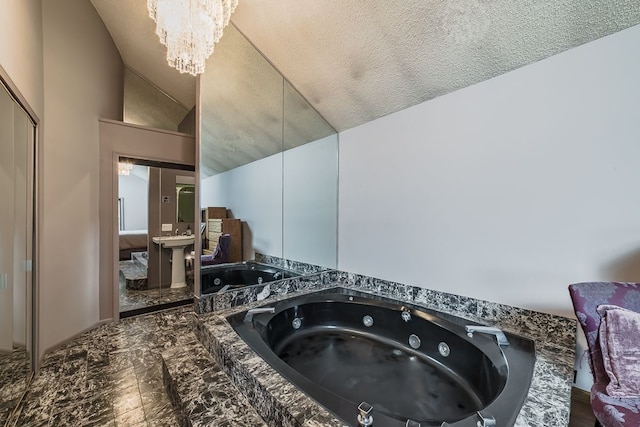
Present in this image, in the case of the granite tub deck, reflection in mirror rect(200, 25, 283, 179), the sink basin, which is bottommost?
the granite tub deck

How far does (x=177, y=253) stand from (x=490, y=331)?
3.57 meters

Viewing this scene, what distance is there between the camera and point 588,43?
141 centimetres

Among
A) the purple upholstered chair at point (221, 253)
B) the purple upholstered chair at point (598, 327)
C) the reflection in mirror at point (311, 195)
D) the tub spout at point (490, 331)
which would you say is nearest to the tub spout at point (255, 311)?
the purple upholstered chair at point (221, 253)

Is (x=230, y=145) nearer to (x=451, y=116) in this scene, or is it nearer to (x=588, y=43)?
(x=451, y=116)

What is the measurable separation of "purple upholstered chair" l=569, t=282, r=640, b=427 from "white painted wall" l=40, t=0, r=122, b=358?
3.42 m

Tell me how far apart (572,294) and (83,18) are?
14.8ft

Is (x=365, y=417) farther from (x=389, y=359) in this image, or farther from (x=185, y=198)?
(x=185, y=198)

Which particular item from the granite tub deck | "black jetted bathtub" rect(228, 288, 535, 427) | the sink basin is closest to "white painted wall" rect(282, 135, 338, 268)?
"black jetted bathtub" rect(228, 288, 535, 427)

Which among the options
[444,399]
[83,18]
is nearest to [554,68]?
[444,399]

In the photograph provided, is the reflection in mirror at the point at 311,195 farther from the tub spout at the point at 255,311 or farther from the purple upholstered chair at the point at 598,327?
the purple upholstered chair at the point at 598,327

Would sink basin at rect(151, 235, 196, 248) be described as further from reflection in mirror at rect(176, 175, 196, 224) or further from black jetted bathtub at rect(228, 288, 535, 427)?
black jetted bathtub at rect(228, 288, 535, 427)

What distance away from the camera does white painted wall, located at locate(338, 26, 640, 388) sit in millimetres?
1337

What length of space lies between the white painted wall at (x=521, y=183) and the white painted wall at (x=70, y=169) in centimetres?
291

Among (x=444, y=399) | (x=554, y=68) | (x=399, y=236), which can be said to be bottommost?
(x=444, y=399)
